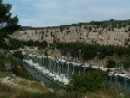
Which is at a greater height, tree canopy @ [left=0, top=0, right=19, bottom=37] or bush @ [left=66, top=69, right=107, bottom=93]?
tree canopy @ [left=0, top=0, right=19, bottom=37]

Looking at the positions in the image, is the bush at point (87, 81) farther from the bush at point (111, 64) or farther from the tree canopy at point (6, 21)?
the bush at point (111, 64)

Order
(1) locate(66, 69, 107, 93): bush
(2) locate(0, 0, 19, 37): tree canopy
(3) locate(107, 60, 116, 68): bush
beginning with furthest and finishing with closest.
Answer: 1. (3) locate(107, 60, 116, 68): bush
2. (2) locate(0, 0, 19, 37): tree canopy
3. (1) locate(66, 69, 107, 93): bush

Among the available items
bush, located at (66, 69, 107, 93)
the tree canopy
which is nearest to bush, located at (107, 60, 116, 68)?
the tree canopy

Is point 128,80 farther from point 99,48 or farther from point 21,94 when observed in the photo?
point 21,94

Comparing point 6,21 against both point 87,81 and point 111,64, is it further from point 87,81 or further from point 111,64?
point 111,64

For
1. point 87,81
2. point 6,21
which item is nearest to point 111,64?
point 6,21

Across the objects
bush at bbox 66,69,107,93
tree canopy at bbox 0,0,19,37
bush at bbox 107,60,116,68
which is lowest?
bush at bbox 107,60,116,68

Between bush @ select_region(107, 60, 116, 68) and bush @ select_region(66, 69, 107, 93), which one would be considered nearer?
bush @ select_region(66, 69, 107, 93)

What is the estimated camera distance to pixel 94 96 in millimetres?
10766

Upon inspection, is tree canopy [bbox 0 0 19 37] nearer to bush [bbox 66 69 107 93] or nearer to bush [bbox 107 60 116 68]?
bush [bbox 66 69 107 93]

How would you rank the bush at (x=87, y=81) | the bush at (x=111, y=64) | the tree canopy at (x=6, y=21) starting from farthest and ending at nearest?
the bush at (x=111, y=64), the tree canopy at (x=6, y=21), the bush at (x=87, y=81)

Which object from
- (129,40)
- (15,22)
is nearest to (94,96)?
(15,22)

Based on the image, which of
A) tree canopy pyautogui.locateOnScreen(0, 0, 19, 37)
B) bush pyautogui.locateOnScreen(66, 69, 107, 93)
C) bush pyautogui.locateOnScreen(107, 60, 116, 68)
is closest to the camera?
bush pyautogui.locateOnScreen(66, 69, 107, 93)

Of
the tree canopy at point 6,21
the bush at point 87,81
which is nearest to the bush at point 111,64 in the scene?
the tree canopy at point 6,21
